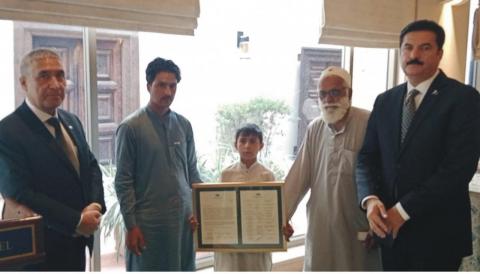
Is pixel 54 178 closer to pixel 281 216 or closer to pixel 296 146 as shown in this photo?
pixel 281 216

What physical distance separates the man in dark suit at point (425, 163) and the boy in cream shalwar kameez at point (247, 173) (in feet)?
1.89

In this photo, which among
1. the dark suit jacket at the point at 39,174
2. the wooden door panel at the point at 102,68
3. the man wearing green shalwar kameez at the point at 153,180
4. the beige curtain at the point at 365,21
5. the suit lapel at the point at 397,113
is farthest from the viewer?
the beige curtain at the point at 365,21

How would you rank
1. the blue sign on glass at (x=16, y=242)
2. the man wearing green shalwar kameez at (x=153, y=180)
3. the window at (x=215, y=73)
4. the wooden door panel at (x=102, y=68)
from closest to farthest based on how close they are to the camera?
the blue sign on glass at (x=16, y=242), the man wearing green shalwar kameez at (x=153, y=180), the wooden door panel at (x=102, y=68), the window at (x=215, y=73)

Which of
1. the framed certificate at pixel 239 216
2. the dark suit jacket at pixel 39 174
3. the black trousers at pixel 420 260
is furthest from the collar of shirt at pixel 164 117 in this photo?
the black trousers at pixel 420 260

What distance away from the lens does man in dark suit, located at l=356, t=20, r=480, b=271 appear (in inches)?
65.3

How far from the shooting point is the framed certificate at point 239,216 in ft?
6.61

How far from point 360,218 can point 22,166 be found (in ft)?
5.07

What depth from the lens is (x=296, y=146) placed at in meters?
3.53

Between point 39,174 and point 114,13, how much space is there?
1.02 m

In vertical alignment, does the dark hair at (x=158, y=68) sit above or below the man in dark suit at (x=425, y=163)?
above

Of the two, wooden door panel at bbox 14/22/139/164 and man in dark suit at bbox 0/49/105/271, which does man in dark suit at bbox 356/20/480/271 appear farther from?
wooden door panel at bbox 14/22/139/164

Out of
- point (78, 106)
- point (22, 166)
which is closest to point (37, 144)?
point (22, 166)

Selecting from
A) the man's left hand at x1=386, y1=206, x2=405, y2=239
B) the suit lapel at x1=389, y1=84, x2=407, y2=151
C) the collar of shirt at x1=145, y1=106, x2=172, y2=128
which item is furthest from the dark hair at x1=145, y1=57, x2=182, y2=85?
the man's left hand at x1=386, y1=206, x2=405, y2=239

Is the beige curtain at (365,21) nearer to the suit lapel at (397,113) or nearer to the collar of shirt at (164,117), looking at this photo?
the suit lapel at (397,113)
